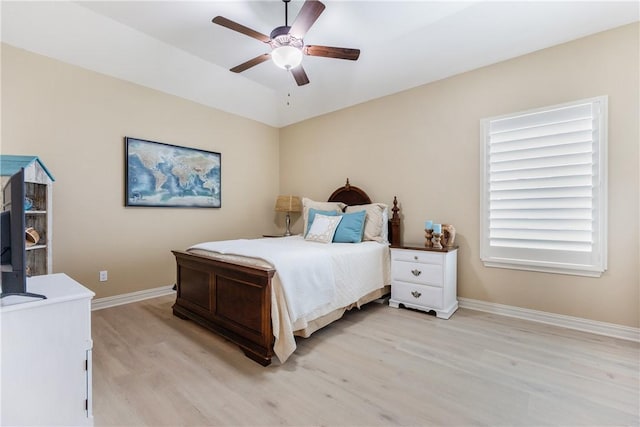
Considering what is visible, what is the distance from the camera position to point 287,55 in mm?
2346

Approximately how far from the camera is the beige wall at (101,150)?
9.00ft

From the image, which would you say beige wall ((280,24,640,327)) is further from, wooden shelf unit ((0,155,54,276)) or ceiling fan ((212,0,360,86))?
wooden shelf unit ((0,155,54,276))

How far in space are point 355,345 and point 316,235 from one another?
1.40m

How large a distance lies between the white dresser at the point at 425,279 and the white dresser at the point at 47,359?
267cm

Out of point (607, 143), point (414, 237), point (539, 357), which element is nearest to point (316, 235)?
point (414, 237)

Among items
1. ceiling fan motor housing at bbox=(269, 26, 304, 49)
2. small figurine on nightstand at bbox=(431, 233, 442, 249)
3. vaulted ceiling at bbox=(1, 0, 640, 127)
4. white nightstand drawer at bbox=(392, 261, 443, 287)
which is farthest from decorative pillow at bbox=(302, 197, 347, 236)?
ceiling fan motor housing at bbox=(269, 26, 304, 49)

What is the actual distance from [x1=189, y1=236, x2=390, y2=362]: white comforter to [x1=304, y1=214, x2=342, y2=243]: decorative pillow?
0.30 m

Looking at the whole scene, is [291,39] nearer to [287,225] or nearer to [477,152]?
[477,152]

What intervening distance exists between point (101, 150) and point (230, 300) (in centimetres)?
232

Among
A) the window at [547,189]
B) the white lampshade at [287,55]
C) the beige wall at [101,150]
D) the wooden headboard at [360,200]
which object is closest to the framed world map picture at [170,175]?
the beige wall at [101,150]

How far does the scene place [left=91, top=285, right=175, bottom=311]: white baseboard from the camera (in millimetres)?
3152

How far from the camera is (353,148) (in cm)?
418

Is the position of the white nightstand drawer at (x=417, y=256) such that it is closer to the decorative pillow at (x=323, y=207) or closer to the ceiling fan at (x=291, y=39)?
the decorative pillow at (x=323, y=207)

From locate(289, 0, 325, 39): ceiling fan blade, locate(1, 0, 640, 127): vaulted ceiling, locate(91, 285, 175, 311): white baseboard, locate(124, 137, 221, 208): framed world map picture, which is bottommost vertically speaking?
locate(91, 285, 175, 311): white baseboard
